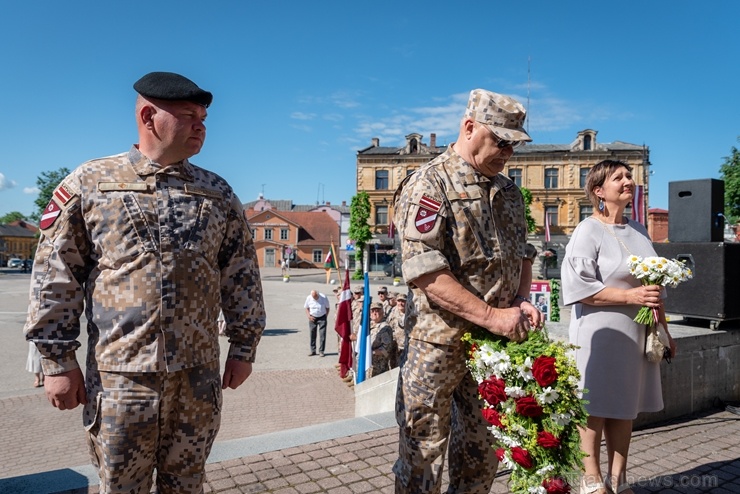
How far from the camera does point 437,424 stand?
2.62 meters

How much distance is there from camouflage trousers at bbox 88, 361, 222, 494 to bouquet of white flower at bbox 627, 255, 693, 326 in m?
2.58

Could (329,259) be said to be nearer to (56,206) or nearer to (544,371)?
(56,206)

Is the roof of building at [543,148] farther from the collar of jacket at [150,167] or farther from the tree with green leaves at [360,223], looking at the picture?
the collar of jacket at [150,167]

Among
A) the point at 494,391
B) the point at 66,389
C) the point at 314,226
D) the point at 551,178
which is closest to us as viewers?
the point at 66,389

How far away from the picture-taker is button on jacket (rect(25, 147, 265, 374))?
7.43ft

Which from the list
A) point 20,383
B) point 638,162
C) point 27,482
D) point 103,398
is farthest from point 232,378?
point 638,162

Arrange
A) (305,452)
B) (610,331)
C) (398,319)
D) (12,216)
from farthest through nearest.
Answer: (12,216), (398,319), (305,452), (610,331)

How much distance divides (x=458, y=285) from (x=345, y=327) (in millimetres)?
9421

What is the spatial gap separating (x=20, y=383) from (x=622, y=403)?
1204 centimetres

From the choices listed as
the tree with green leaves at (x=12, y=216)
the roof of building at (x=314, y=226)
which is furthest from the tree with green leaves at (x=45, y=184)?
the tree with green leaves at (x=12, y=216)

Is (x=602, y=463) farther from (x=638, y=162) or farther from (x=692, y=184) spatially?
(x=638, y=162)

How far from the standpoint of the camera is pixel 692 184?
19.6 ft

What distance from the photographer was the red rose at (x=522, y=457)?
236cm

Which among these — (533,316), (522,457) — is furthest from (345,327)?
(522,457)
